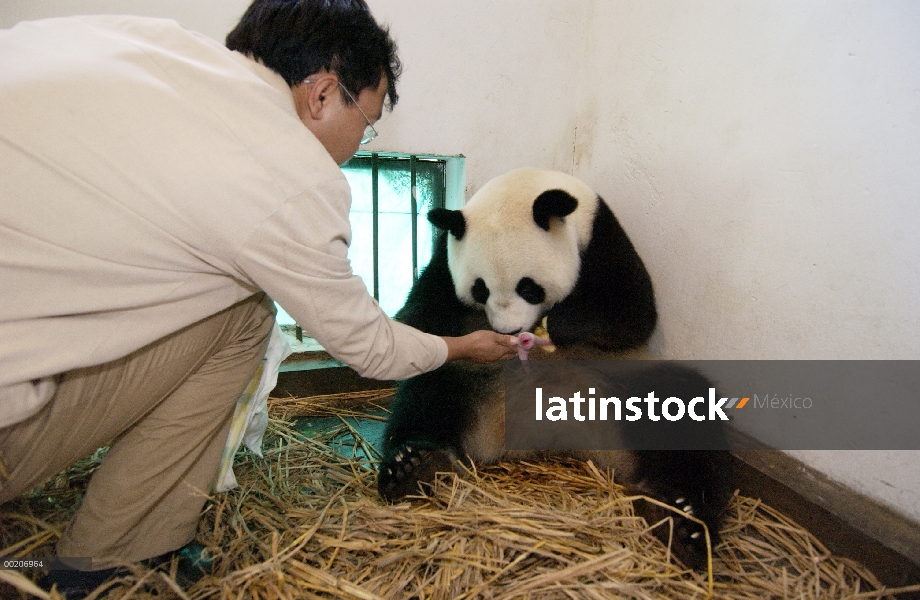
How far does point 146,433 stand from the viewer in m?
1.56

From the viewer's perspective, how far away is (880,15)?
1569 millimetres

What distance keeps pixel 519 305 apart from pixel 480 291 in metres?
0.19

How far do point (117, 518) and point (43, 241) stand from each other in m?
0.86

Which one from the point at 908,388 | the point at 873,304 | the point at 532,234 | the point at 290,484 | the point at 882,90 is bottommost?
the point at 290,484

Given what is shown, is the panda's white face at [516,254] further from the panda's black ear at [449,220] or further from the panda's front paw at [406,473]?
the panda's front paw at [406,473]

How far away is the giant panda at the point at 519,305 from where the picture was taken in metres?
2.10

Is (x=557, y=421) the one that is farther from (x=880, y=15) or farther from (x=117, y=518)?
(x=880, y=15)

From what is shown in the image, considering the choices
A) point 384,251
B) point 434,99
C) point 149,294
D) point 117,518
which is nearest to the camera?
point 149,294

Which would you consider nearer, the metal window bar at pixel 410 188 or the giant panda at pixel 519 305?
the giant panda at pixel 519 305

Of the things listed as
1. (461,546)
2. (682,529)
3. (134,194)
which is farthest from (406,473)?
(134,194)

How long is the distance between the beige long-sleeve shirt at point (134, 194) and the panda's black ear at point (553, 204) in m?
0.95

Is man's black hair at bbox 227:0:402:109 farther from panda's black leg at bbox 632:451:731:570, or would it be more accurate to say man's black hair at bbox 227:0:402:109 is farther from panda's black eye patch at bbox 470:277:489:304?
panda's black leg at bbox 632:451:731:570

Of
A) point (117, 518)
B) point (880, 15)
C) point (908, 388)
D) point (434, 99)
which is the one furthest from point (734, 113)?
point (117, 518)

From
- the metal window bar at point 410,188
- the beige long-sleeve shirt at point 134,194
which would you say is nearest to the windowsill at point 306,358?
the metal window bar at point 410,188
